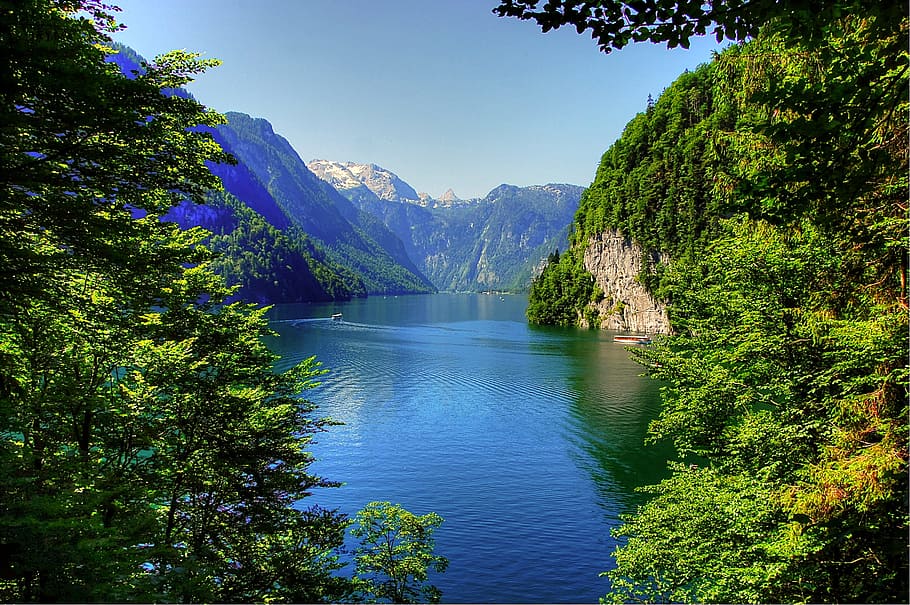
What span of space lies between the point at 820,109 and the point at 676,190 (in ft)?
317

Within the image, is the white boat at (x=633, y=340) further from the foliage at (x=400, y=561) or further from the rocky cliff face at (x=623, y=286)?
the foliage at (x=400, y=561)

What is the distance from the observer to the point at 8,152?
23.4ft

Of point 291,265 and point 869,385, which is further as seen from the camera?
point 291,265

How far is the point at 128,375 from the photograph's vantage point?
1358 cm

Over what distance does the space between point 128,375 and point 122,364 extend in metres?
0.60

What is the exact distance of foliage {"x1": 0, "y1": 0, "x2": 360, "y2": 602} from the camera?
275 inches

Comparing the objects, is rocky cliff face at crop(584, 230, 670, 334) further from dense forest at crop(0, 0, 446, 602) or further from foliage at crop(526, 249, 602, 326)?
dense forest at crop(0, 0, 446, 602)

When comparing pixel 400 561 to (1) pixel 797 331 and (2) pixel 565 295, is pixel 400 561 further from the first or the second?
(2) pixel 565 295

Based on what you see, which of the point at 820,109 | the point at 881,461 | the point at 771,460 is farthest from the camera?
the point at 771,460

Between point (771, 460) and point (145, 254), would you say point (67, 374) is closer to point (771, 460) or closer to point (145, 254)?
point (145, 254)

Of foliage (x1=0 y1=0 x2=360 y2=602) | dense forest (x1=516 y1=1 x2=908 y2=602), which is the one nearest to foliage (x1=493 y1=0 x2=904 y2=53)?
dense forest (x1=516 y1=1 x2=908 y2=602)

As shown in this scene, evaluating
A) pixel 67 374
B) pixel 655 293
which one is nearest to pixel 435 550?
pixel 67 374

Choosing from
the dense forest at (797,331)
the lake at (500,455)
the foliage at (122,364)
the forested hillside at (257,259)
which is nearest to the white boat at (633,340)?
the lake at (500,455)

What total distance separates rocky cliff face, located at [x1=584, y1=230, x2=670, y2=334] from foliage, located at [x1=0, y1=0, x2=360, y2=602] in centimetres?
8286
